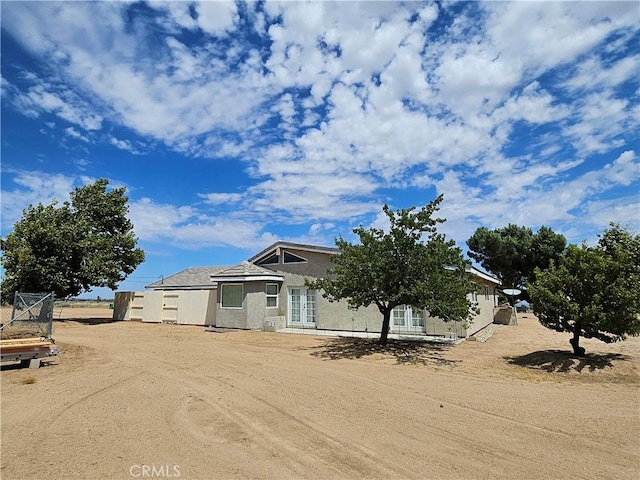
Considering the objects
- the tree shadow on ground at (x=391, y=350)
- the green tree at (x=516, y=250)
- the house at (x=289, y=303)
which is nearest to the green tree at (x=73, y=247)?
the house at (x=289, y=303)

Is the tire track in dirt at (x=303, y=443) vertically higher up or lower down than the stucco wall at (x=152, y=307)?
lower down

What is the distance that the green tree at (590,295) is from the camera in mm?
9511

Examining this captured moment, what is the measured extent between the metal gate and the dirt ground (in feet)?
5.45

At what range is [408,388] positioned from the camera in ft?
26.1

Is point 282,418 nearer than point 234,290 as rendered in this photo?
Yes

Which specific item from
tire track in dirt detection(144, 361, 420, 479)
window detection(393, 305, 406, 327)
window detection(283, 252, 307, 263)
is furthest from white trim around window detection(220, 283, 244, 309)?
tire track in dirt detection(144, 361, 420, 479)

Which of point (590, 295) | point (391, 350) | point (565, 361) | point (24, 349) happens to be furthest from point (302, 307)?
point (590, 295)

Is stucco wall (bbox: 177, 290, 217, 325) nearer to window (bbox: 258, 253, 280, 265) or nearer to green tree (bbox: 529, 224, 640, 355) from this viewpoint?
window (bbox: 258, 253, 280, 265)

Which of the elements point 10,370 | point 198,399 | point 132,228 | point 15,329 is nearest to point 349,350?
point 198,399

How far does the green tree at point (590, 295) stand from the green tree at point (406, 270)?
2.18 meters

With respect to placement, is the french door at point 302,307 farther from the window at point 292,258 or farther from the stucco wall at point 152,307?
the stucco wall at point 152,307

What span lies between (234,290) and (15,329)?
942cm

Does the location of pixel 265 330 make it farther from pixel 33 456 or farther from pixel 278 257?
pixel 33 456

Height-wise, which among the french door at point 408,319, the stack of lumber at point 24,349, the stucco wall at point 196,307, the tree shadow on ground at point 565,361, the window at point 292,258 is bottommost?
the tree shadow on ground at point 565,361
